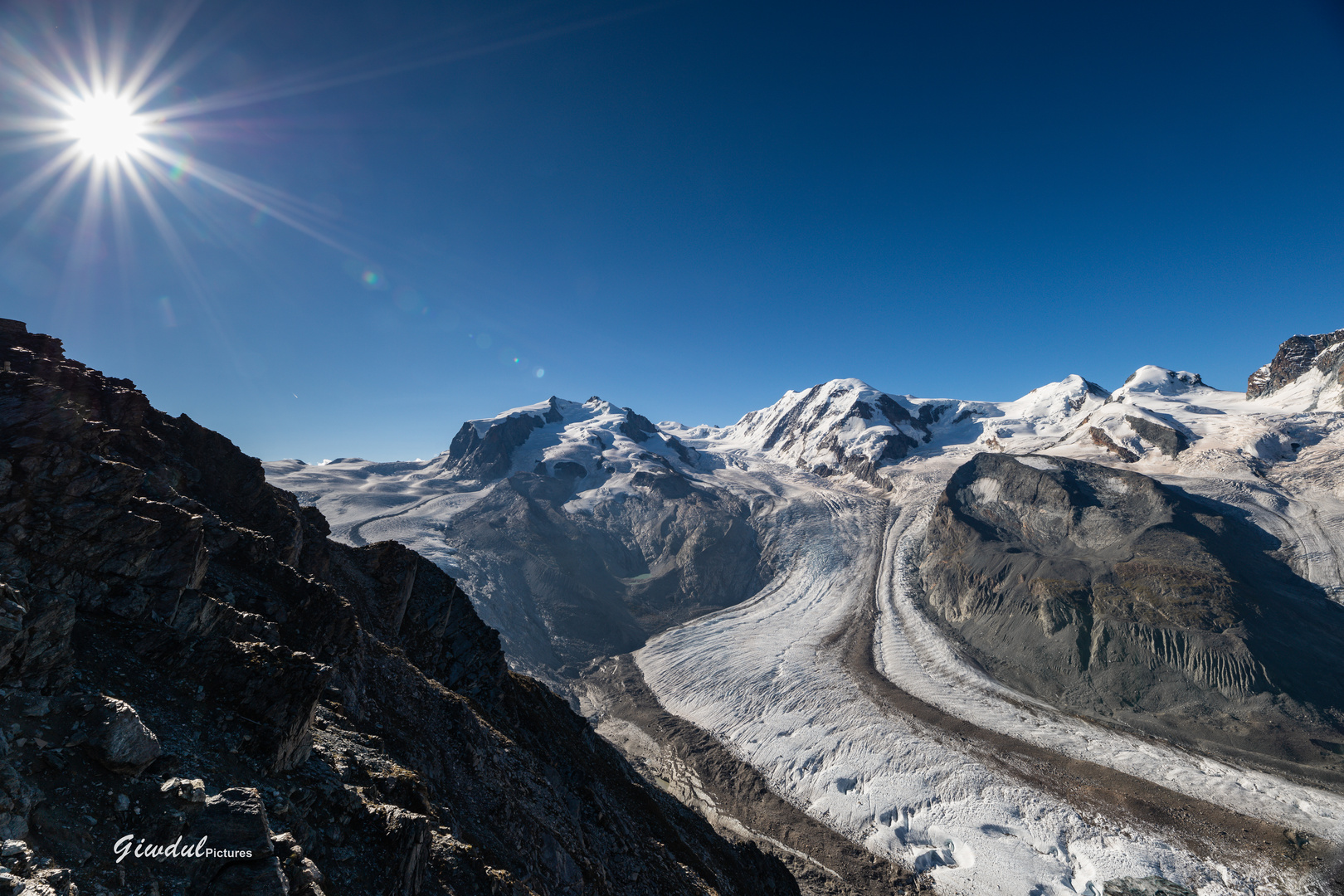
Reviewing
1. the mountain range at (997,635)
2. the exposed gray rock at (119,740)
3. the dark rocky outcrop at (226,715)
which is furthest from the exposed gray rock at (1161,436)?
the exposed gray rock at (119,740)

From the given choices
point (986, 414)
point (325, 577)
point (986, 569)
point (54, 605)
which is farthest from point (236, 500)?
point (986, 414)

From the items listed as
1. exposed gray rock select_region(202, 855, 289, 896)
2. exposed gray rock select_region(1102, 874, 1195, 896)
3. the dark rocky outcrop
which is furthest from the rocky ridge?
exposed gray rock select_region(202, 855, 289, 896)

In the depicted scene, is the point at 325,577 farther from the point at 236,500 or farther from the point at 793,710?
the point at 793,710

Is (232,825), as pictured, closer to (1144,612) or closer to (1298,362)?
(1144,612)

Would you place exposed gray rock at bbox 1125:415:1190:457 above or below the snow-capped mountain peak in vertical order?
below

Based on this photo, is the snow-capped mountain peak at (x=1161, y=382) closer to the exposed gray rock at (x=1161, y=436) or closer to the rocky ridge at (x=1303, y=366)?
the rocky ridge at (x=1303, y=366)

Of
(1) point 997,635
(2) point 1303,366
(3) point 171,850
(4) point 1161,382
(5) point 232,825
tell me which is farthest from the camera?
(4) point 1161,382

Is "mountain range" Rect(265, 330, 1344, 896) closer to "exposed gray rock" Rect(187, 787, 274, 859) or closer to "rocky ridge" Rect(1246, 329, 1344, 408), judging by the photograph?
"rocky ridge" Rect(1246, 329, 1344, 408)

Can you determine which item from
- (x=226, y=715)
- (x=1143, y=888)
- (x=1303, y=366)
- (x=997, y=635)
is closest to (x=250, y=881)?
(x=226, y=715)
